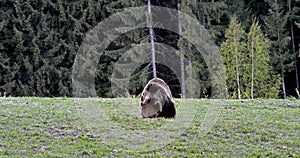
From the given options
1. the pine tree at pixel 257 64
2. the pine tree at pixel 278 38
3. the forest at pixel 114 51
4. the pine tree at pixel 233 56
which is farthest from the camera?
the pine tree at pixel 278 38

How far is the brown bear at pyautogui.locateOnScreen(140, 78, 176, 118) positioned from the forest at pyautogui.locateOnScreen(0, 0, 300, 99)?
534 inches

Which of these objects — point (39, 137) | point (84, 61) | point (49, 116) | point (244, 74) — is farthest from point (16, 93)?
point (39, 137)

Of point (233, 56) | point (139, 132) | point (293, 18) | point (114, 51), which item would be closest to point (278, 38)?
point (293, 18)

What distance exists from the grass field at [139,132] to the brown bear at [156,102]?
27 cm

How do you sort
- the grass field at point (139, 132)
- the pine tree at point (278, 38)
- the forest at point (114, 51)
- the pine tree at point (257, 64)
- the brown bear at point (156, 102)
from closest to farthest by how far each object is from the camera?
the grass field at point (139, 132), the brown bear at point (156, 102), the pine tree at point (257, 64), the forest at point (114, 51), the pine tree at point (278, 38)

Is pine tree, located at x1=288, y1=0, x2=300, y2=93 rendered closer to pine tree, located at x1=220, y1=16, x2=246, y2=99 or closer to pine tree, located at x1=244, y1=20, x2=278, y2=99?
pine tree, located at x1=244, y1=20, x2=278, y2=99

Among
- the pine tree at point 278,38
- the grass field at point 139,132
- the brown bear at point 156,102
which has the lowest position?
the grass field at point 139,132

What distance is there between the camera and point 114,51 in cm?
2433

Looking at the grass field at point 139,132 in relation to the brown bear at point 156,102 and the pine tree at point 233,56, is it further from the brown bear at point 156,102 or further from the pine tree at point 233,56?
the pine tree at point 233,56

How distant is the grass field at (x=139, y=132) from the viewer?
6668 mm

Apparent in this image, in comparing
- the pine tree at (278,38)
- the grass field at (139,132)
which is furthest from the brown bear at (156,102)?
the pine tree at (278,38)

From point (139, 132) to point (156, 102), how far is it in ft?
4.44

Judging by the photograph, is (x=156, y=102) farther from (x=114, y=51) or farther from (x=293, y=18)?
(x=293, y=18)

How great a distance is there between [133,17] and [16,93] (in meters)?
8.29
